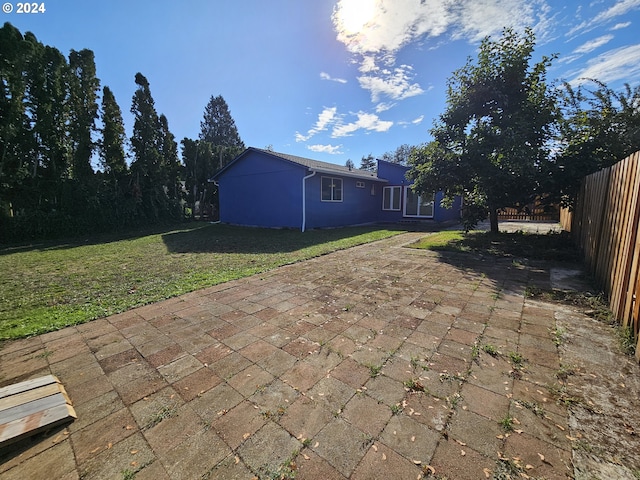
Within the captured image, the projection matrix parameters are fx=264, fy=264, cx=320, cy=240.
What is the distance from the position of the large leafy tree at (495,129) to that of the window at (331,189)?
5025mm

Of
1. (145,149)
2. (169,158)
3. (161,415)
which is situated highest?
(145,149)

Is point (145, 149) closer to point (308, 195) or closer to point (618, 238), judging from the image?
point (308, 195)

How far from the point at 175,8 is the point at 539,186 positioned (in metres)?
11.1

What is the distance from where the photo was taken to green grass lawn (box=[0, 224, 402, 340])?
378 centimetres

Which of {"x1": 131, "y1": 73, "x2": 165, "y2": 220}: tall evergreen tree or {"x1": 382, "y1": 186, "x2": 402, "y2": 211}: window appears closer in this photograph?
{"x1": 131, "y1": 73, "x2": 165, "y2": 220}: tall evergreen tree

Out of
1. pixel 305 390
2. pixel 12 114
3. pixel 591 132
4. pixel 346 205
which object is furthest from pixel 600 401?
pixel 12 114

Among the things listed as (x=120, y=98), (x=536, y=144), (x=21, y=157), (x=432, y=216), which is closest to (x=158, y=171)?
(x=120, y=98)

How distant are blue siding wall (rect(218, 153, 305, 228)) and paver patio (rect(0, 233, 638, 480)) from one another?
29.0 ft

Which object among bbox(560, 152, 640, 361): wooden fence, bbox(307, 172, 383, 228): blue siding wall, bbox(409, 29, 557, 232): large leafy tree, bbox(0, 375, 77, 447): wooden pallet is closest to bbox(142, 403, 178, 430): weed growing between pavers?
bbox(0, 375, 77, 447): wooden pallet

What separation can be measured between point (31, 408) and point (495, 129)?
1014 cm

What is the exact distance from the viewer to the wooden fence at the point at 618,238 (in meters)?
2.77

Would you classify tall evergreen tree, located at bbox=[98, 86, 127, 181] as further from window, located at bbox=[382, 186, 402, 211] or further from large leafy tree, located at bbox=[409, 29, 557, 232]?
window, located at bbox=[382, 186, 402, 211]

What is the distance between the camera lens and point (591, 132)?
751 centimetres

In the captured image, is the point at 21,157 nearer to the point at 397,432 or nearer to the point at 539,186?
the point at 397,432
